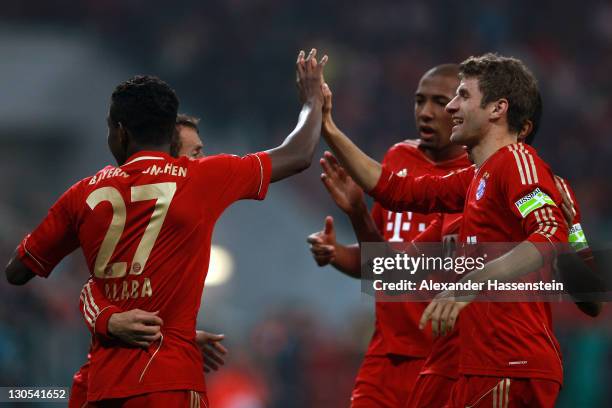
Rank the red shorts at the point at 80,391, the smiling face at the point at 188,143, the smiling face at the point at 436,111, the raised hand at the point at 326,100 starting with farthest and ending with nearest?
the smiling face at the point at 436,111 → the smiling face at the point at 188,143 → the raised hand at the point at 326,100 → the red shorts at the point at 80,391

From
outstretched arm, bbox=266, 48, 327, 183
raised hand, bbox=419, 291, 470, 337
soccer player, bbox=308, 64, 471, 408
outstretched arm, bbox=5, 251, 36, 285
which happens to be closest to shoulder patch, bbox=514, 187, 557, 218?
raised hand, bbox=419, 291, 470, 337

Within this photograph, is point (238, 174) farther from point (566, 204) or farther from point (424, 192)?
point (566, 204)

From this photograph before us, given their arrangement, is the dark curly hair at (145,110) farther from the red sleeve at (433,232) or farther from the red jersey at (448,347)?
the red sleeve at (433,232)

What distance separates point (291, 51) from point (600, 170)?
5161 millimetres

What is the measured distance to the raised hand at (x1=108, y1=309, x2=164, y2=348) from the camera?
3842 mm

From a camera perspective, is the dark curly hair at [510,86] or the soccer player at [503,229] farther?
the dark curly hair at [510,86]

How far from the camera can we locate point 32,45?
1594 centimetres

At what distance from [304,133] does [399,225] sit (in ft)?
4.48

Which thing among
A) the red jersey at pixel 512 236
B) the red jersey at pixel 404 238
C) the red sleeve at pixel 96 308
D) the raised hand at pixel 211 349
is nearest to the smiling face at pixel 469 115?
the red jersey at pixel 512 236

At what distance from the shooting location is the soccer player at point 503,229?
12.4ft

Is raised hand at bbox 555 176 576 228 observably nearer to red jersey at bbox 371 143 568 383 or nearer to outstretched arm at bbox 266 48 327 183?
red jersey at bbox 371 143 568 383

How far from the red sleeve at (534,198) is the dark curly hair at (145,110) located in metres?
1.38

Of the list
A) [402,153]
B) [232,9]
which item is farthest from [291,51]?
[402,153]

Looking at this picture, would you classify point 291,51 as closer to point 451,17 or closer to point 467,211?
point 451,17
